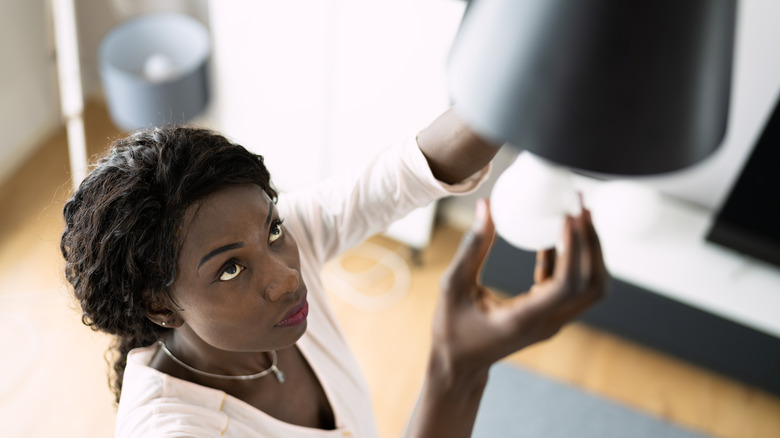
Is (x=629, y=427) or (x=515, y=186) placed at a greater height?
(x=515, y=186)

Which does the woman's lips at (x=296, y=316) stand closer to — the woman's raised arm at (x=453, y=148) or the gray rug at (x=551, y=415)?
the woman's raised arm at (x=453, y=148)

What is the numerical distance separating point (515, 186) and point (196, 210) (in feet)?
1.40

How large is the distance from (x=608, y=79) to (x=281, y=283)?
1.82ft

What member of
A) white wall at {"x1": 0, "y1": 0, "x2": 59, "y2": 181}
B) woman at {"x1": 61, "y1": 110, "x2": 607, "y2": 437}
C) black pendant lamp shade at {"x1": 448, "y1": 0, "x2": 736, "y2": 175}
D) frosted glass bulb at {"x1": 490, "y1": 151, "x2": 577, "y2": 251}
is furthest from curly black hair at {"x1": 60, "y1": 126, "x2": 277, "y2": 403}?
white wall at {"x1": 0, "y1": 0, "x2": 59, "y2": 181}

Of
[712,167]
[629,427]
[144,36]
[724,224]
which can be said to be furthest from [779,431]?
[144,36]

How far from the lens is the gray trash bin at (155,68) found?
2229 mm

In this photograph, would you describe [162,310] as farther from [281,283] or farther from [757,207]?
[757,207]

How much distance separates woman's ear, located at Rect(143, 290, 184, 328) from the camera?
896 mm

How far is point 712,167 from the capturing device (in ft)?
7.64

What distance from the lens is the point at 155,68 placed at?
91.9 inches

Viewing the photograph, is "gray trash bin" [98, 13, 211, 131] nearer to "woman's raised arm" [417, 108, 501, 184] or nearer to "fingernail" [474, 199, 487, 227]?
"woman's raised arm" [417, 108, 501, 184]

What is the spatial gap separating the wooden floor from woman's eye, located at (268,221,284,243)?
4.40 feet

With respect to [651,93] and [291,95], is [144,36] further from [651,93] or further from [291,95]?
[651,93]

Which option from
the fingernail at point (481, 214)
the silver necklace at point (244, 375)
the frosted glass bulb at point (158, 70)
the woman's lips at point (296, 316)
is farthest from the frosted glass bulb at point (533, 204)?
the frosted glass bulb at point (158, 70)
